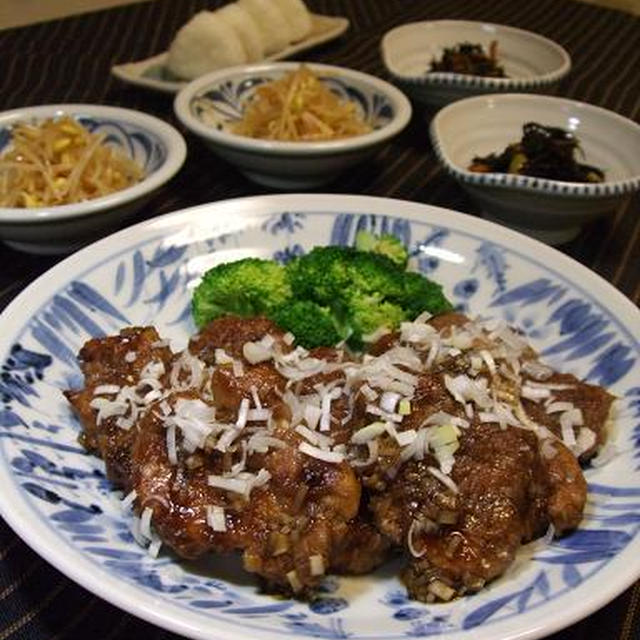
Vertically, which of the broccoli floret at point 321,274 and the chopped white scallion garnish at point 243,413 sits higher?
the chopped white scallion garnish at point 243,413

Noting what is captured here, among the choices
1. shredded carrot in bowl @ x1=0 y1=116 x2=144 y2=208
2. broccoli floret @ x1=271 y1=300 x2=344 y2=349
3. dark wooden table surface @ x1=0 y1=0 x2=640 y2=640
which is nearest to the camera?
dark wooden table surface @ x1=0 y1=0 x2=640 y2=640

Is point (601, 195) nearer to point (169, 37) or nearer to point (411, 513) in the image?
point (411, 513)

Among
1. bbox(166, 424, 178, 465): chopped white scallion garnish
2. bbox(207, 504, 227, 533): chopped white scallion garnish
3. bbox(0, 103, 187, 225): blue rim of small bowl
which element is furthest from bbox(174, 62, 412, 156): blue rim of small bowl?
bbox(207, 504, 227, 533): chopped white scallion garnish

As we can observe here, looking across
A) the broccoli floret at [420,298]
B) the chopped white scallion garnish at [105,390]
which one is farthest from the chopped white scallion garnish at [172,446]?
the broccoli floret at [420,298]

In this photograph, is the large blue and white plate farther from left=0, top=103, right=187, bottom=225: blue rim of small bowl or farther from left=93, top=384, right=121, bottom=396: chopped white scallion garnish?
left=0, top=103, right=187, bottom=225: blue rim of small bowl

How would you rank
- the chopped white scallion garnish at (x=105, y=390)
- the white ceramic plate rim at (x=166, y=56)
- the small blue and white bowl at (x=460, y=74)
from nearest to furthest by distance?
the chopped white scallion garnish at (x=105, y=390) → the small blue and white bowl at (x=460, y=74) → the white ceramic plate rim at (x=166, y=56)

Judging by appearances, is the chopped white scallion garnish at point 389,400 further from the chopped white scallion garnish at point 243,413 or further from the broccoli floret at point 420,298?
the broccoli floret at point 420,298
